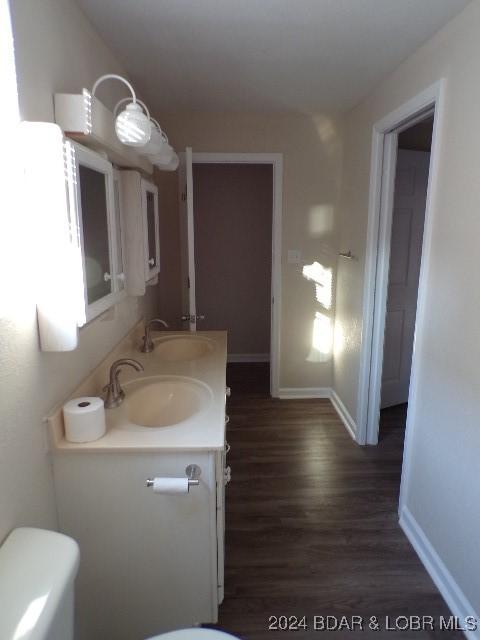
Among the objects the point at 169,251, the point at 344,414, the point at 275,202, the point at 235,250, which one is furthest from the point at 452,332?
the point at 235,250

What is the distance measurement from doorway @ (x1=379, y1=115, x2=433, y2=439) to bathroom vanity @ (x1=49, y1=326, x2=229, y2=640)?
6.38 ft

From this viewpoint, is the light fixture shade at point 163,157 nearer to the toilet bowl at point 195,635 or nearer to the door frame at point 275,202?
the door frame at point 275,202

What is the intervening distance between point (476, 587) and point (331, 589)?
1.82 feet

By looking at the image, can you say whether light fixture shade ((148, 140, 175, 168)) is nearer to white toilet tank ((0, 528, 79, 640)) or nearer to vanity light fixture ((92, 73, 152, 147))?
vanity light fixture ((92, 73, 152, 147))

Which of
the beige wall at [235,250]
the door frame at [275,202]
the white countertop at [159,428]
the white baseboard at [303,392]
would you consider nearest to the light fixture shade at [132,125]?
the white countertop at [159,428]

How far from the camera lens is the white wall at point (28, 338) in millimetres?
1074

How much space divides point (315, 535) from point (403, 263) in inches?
80.3

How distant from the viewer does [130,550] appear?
1396 mm

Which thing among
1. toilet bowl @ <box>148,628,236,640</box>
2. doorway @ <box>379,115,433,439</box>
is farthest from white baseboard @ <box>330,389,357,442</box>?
toilet bowl @ <box>148,628,236,640</box>

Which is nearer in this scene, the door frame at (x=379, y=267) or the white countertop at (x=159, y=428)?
the white countertop at (x=159, y=428)

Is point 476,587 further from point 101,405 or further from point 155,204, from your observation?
point 155,204

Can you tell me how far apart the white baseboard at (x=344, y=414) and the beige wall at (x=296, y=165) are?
1.78 ft

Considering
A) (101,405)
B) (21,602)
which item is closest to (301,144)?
(101,405)

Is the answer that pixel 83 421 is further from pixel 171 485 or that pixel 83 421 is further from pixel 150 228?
pixel 150 228
